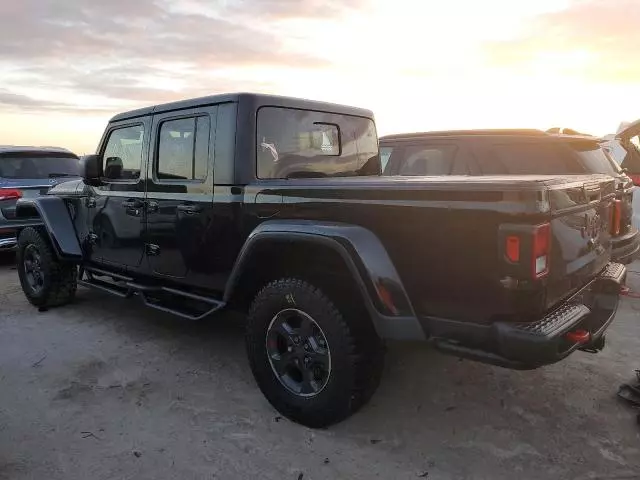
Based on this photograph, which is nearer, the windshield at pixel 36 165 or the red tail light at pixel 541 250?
the red tail light at pixel 541 250

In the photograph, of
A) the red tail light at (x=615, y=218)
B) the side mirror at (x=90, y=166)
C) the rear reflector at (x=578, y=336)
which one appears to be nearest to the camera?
the rear reflector at (x=578, y=336)

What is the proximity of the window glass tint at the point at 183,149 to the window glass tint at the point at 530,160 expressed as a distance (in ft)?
10.7

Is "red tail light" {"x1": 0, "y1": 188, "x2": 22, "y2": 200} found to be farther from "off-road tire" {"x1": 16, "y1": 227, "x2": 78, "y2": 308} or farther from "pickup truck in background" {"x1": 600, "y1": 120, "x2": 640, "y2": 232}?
"pickup truck in background" {"x1": 600, "y1": 120, "x2": 640, "y2": 232}

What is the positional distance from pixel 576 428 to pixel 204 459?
2.09 meters

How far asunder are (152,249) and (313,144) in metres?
1.48

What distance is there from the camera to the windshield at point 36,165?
23.5 feet

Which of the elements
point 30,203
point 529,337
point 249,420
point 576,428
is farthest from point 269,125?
point 30,203

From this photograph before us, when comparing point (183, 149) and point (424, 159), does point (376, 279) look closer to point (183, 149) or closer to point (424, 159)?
point (183, 149)

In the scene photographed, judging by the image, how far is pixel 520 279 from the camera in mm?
2293

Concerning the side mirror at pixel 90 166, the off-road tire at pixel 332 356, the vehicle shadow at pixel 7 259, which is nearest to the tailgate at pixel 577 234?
the off-road tire at pixel 332 356

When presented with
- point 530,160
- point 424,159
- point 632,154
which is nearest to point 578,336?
point 530,160

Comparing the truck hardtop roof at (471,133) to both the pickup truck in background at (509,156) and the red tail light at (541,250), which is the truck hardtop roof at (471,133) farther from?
the red tail light at (541,250)

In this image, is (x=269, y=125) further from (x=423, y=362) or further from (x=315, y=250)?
(x=423, y=362)

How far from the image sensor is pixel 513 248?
2.27 m
